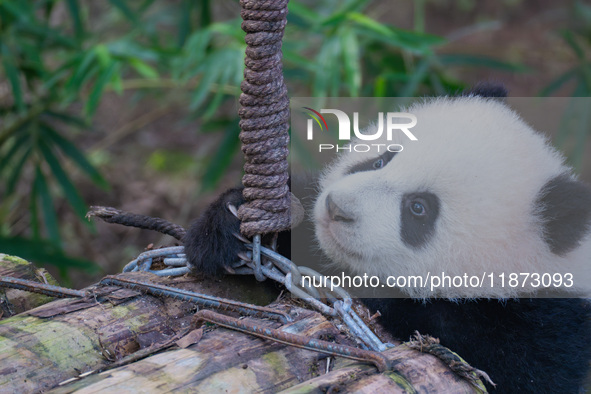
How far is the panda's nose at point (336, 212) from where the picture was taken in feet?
3.69

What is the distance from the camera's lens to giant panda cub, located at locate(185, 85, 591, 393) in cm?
113

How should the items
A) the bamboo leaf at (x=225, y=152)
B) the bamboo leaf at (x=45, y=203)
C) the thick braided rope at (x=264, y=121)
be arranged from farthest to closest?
the bamboo leaf at (x=225, y=152) < the bamboo leaf at (x=45, y=203) < the thick braided rope at (x=264, y=121)

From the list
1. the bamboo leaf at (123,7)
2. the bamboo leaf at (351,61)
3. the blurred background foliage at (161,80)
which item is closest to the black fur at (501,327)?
the blurred background foliage at (161,80)

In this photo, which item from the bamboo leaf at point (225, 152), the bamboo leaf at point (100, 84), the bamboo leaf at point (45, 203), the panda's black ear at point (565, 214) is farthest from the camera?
the bamboo leaf at point (225, 152)

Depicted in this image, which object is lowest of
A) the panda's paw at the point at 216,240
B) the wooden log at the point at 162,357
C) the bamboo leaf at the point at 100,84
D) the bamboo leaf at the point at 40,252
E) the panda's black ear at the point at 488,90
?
the bamboo leaf at the point at 40,252

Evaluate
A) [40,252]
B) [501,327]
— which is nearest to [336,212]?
[501,327]

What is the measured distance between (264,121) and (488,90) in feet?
1.96

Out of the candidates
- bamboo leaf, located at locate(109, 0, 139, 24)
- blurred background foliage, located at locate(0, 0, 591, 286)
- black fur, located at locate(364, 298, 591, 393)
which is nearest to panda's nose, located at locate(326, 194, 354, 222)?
black fur, located at locate(364, 298, 591, 393)

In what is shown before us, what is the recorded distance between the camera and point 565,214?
44.1 inches

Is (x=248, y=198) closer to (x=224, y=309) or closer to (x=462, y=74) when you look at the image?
(x=224, y=309)

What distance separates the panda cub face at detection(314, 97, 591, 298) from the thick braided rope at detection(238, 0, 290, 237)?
0.14 metres

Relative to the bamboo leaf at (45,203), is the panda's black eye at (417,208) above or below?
above

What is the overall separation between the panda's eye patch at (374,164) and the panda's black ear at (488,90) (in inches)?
10.5

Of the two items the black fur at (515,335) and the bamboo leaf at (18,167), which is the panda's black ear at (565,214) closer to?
the black fur at (515,335)
